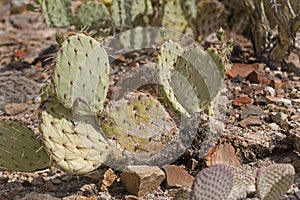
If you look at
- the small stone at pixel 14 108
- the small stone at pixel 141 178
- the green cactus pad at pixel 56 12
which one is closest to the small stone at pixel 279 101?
the small stone at pixel 141 178

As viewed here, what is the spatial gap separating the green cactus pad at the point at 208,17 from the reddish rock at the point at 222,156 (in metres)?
2.35

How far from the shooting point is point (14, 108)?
4785 millimetres

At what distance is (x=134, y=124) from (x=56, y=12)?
2.25 m

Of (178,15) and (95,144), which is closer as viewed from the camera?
(95,144)

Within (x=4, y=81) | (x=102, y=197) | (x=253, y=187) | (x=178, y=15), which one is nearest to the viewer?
(x=253, y=187)

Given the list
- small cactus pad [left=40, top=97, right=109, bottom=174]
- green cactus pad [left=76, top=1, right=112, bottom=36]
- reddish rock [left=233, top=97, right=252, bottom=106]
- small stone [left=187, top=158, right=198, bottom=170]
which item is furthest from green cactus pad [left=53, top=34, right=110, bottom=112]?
green cactus pad [left=76, top=1, right=112, bottom=36]

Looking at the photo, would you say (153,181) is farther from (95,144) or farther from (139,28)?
(139,28)

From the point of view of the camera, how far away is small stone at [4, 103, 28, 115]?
4.75 meters

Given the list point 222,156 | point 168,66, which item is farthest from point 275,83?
point 222,156

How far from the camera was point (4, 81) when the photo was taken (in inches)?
206

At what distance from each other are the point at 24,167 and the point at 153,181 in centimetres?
71

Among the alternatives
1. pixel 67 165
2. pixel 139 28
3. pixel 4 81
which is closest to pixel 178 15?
pixel 139 28

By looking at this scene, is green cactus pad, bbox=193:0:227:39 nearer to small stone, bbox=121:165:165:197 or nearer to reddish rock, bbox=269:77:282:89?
reddish rock, bbox=269:77:282:89

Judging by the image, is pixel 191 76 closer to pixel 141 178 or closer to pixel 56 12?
pixel 141 178
